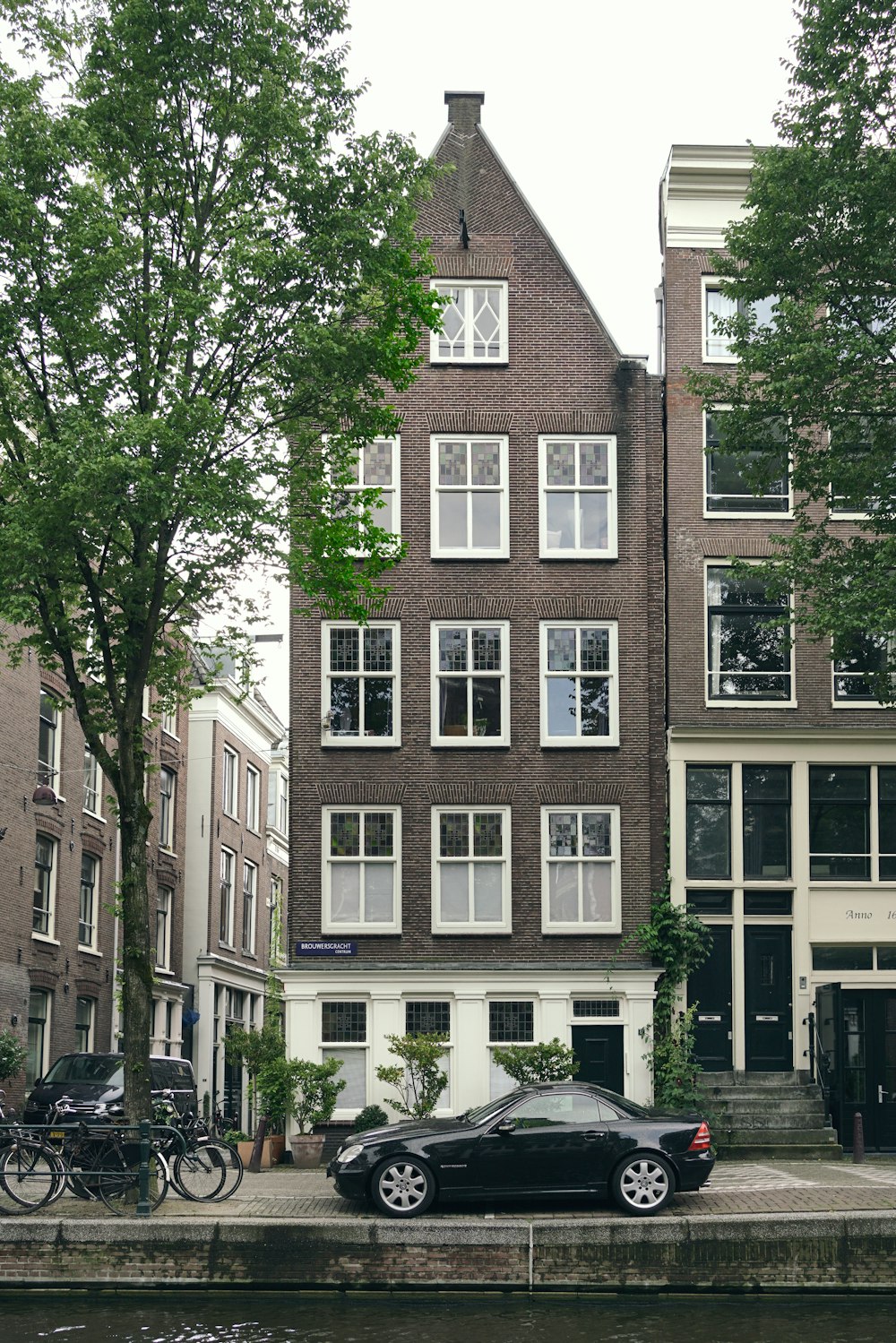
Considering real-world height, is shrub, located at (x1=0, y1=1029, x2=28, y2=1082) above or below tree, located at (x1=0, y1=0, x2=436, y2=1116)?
below

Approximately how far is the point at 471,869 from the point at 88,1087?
7.52m

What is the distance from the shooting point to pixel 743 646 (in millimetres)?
30188

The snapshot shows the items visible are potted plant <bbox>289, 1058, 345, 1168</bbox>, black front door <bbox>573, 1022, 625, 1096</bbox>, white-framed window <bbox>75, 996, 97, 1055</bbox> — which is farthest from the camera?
white-framed window <bbox>75, 996, 97, 1055</bbox>

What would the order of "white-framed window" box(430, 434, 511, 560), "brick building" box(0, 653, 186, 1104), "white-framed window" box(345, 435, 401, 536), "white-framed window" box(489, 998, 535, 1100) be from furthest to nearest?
"brick building" box(0, 653, 186, 1104) < "white-framed window" box(430, 434, 511, 560) < "white-framed window" box(345, 435, 401, 536) < "white-framed window" box(489, 998, 535, 1100)

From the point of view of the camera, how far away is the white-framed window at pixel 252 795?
2162 inches

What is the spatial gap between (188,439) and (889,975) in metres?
16.2

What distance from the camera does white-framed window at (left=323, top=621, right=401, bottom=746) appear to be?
96.5 feet

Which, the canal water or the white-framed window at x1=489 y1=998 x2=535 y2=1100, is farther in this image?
Result: the white-framed window at x1=489 y1=998 x2=535 y2=1100

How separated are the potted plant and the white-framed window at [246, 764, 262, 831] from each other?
27733 millimetres

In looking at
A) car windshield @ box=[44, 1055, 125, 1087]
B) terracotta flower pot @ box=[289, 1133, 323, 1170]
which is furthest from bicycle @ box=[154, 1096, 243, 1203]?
car windshield @ box=[44, 1055, 125, 1087]

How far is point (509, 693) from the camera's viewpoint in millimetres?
29609

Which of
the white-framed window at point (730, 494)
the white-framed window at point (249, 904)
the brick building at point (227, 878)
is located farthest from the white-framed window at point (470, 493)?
the white-framed window at point (249, 904)

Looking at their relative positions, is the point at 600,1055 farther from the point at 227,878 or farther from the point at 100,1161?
the point at 227,878

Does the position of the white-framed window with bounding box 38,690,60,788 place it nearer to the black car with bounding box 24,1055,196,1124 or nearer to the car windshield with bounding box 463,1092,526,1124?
the black car with bounding box 24,1055,196,1124
